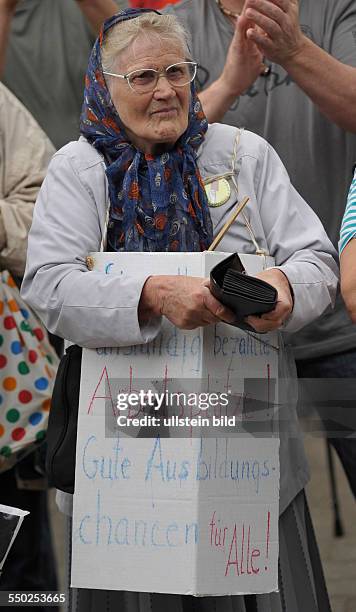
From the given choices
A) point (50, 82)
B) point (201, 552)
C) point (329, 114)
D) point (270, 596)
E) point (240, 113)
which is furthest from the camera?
point (50, 82)

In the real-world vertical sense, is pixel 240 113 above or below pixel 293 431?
above

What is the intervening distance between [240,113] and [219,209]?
2.39 feet

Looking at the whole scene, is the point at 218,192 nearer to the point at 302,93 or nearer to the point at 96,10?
the point at 302,93

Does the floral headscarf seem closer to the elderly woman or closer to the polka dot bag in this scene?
the elderly woman

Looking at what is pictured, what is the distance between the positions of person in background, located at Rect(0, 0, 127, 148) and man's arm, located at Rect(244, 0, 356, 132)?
1.20 meters

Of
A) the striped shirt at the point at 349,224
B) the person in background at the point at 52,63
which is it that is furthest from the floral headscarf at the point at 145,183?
the person in background at the point at 52,63

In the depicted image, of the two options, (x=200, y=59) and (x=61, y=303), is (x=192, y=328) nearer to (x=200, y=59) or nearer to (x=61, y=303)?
(x=61, y=303)

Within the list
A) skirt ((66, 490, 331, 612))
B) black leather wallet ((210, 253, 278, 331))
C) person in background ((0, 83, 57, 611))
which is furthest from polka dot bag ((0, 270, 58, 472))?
black leather wallet ((210, 253, 278, 331))

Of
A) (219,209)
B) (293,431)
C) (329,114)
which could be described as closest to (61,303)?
(219,209)

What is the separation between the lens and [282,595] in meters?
2.84

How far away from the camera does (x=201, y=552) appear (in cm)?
259

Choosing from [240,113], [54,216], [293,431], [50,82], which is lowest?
[293,431]

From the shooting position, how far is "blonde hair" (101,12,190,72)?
2.88 meters

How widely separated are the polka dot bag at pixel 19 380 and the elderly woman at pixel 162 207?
0.75 meters
